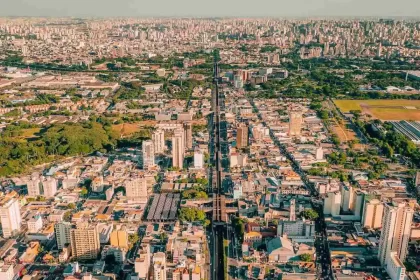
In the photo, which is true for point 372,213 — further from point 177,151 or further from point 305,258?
point 177,151

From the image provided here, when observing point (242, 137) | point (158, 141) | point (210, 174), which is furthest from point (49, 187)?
point (242, 137)

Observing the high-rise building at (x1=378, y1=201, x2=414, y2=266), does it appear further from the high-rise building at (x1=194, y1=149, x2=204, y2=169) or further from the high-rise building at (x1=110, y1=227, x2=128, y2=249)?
the high-rise building at (x1=194, y1=149, x2=204, y2=169)

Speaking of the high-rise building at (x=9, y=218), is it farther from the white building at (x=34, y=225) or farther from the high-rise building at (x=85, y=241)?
the high-rise building at (x=85, y=241)

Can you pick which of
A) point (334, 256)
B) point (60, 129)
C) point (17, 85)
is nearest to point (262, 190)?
point (334, 256)

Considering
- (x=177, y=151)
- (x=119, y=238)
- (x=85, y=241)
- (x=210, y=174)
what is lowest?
(x=210, y=174)

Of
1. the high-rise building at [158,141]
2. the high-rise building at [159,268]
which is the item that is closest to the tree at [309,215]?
the high-rise building at [159,268]

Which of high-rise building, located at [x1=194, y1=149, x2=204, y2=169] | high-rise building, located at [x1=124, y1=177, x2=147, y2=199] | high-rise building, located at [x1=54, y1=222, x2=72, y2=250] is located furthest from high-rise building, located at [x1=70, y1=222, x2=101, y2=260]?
high-rise building, located at [x1=194, y1=149, x2=204, y2=169]

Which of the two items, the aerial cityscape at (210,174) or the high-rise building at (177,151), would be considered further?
the high-rise building at (177,151)

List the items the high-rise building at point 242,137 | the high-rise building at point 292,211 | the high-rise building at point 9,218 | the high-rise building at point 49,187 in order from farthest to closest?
the high-rise building at point 242,137
the high-rise building at point 49,187
the high-rise building at point 292,211
the high-rise building at point 9,218
